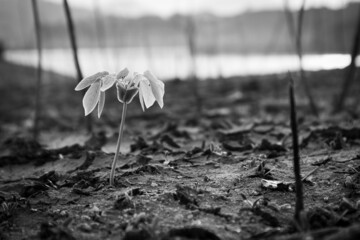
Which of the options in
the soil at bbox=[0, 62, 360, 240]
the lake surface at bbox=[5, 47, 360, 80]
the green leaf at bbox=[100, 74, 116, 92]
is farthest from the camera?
the lake surface at bbox=[5, 47, 360, 80]

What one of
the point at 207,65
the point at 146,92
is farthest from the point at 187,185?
the point at 207,65

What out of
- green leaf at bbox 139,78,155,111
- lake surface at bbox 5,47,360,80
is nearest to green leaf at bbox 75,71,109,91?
green leaf at bbox 139,78,155,111

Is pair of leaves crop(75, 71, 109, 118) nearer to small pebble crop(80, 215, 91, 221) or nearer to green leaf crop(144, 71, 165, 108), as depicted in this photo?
green leaf crop(144, 71, 165, 108)

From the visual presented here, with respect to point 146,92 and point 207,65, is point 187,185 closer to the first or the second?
point 146,92

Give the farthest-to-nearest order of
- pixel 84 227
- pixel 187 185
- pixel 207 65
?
pixel 207 65
pixel 187 185
pixel 84 227

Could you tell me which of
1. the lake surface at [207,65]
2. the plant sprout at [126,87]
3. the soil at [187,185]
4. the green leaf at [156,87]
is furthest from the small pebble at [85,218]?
the lake surface at [207,65]

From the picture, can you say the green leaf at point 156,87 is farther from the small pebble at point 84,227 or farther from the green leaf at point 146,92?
the small pebble at point 84,227

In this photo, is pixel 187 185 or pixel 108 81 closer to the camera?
pixel 108 81

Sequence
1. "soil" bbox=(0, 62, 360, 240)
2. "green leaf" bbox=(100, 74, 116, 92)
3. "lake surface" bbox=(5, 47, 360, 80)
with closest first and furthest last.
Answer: "soil" bbox=(0, 62, 360, 240), "green leaf" bbox=(100, 74, 116, 92), "lake surface" bbox=(5, 47, 360, 80)

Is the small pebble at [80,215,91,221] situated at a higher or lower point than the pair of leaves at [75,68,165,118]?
lower

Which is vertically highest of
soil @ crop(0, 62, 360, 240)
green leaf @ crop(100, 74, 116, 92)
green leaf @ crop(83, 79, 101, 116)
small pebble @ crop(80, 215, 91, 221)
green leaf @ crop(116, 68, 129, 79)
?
green leaf @ crop(116, 68, 129, 79)

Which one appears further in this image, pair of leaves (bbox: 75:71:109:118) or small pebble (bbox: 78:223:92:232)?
pair of leaves (bbox: 75:71:109:118)

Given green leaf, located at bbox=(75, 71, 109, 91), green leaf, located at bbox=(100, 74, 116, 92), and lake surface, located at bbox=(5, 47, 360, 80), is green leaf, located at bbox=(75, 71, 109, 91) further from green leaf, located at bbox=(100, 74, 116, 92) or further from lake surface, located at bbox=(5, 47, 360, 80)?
lake surface, located at bbox=(5, 47, 360, 80)

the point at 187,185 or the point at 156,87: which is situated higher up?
the point at 156,87
